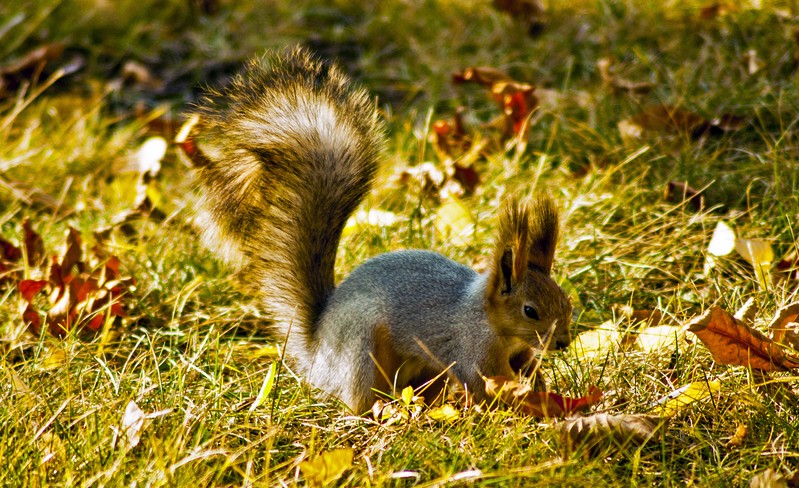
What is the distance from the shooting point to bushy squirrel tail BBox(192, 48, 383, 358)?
183 centimetres

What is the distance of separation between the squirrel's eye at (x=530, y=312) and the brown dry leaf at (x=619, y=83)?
4.38 ft

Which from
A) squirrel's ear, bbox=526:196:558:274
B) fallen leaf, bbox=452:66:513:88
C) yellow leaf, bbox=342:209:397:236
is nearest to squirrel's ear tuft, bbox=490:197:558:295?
squirrel's ear, bbox=526:196:558:274

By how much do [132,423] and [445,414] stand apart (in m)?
0.54

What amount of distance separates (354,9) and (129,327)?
2.25m

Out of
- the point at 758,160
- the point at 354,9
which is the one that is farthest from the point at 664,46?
the point at 354,9

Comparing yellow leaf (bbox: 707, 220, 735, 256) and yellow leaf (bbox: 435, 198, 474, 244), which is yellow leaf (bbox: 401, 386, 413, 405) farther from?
yellow leaf (bbox: 707, 220, 735, 256)

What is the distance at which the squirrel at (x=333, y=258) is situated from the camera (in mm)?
1688

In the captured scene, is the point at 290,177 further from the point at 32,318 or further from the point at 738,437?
the point at 738,437

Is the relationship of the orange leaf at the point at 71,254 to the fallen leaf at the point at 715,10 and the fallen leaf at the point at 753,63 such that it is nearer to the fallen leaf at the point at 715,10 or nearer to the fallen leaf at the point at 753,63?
the fallen leaf at the point at 753,63

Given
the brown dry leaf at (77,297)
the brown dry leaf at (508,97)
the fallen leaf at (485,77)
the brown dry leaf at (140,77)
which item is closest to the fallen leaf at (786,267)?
the brown dry leaf at (508,97)

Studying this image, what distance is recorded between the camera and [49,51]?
345 centimetres

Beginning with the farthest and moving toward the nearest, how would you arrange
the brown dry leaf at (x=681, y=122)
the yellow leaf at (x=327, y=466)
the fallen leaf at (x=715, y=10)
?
the fallen leaf at (x=715, y=10)
the brown dry leaf at (x=681, y=122)
the yellow leaf at (x=327, y=466)

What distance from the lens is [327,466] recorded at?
140cm

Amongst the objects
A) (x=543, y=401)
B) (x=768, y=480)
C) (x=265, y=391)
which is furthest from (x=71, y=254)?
(x=768, y=480)
